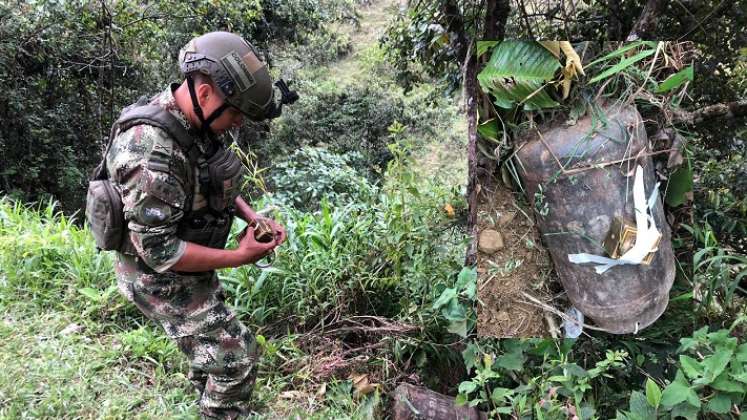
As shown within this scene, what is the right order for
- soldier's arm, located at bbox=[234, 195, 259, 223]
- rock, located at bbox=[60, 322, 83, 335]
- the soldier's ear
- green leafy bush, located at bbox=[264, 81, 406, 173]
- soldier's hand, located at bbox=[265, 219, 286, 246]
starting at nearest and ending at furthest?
the soldier's ear → soldier's hand, located at bbox=[265, 219, 286, 246] → soldier's arm, located at bbox=[234, 195, 259, 223] → rock, located at bbox=[60, 322, 83, 335] → green leafy bush, located at bbox=[264, 81, 406, 173]

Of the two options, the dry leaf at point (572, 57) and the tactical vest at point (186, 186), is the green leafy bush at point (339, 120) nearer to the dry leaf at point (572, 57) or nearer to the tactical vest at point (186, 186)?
the tactical vest at point (186, 186)

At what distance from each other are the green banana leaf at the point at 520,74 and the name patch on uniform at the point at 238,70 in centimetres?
84

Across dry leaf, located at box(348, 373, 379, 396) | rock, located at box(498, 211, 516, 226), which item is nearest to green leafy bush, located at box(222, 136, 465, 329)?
dry leaf, located at box(348, 373, 379, 396)

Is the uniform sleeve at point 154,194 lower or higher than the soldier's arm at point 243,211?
higher

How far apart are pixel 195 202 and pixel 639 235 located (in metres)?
1.59

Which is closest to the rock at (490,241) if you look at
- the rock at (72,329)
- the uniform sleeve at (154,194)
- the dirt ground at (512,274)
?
the dirt ground at (512,274)

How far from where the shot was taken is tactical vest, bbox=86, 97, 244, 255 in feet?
6.37

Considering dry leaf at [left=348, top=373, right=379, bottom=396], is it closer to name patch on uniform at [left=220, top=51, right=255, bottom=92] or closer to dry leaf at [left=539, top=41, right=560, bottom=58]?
name patch on uniform at [left=220, top=51, right=255, bottom=92]

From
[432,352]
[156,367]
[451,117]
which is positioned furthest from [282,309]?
[451,117]

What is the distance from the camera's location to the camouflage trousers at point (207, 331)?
223 centimetres

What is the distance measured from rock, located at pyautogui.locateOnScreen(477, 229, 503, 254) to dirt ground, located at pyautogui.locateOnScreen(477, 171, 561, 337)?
0.01 metres

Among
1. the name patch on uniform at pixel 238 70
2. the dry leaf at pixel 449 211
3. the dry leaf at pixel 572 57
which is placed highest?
the name patch on uniform at pixel 238 70

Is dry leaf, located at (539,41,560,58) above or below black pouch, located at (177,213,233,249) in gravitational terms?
above

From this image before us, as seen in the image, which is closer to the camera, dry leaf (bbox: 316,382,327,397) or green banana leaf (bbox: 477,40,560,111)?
green banana leaf (bbox: 477,40,560,111)
